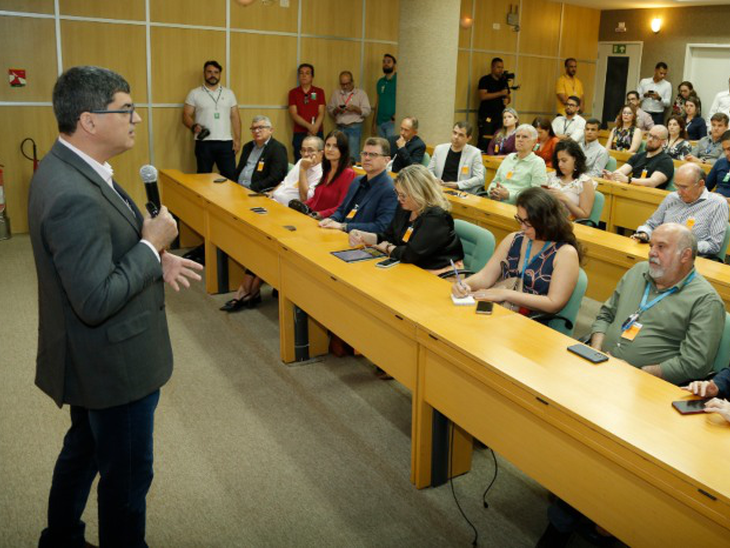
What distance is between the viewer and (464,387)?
2.66 m

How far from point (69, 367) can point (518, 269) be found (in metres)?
2.31

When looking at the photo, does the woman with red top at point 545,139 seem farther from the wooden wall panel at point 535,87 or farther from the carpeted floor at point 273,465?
the wooden wall panel at point 535,87

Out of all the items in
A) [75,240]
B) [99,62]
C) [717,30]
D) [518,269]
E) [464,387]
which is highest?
[717,30]

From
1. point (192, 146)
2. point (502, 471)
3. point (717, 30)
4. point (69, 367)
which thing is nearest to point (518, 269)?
point (502, 471)

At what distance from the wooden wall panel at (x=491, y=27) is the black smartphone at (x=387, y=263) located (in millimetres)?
8409

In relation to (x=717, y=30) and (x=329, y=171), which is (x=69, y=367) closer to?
(x=329, y=171)

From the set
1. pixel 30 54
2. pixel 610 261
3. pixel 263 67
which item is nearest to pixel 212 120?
pixel 263 67

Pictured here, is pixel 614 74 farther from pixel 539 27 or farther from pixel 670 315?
pixel 670 315

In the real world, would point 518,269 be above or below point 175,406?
above

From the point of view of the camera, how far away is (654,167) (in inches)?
261

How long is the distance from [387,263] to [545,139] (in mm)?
4557

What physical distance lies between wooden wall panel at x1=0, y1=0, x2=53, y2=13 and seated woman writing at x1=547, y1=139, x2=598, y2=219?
5.67 metres

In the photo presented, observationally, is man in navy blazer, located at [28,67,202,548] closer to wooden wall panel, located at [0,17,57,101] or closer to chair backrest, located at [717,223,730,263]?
chair backrest, located at [717,223,730,263]

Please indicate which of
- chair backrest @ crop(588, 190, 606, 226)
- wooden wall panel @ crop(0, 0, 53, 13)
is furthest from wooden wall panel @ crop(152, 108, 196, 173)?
chair backrest @ crop(588, 190, 606, 226)
